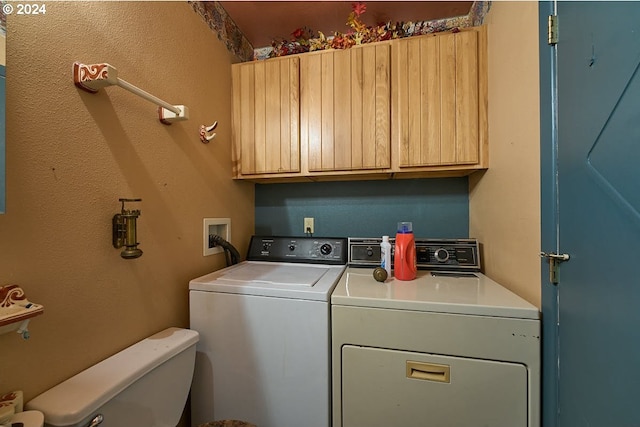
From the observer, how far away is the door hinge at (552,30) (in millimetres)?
769

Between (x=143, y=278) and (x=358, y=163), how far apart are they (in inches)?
46.6

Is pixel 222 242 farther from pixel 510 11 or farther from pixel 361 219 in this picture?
pixel 510 11

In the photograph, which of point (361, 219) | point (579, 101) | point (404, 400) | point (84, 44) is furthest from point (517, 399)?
A: point (84, 44)

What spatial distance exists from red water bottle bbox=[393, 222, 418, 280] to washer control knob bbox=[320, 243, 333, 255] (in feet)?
1.53

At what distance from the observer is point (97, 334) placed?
33.5 inches

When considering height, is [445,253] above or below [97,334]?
above

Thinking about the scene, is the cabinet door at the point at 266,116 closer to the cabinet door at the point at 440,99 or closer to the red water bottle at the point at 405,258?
the cabinet door at the point at 440,99

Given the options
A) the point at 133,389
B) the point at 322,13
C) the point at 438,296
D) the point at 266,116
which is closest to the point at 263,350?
the point at 133,389

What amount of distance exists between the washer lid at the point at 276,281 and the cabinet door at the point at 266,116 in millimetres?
619

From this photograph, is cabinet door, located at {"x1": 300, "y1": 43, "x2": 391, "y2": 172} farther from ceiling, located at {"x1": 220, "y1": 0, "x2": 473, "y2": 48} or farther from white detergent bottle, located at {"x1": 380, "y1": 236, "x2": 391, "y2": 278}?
white detergent bottle, located at {"x1": 380, "y1": 236, "x2": 391, "y2": 278}

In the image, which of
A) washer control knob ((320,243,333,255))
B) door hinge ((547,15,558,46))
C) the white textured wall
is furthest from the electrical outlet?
door hinge ((547,15,558,46))

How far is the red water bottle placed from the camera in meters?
1.21

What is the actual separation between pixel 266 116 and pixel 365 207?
903 millimetres

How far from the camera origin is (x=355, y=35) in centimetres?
149
